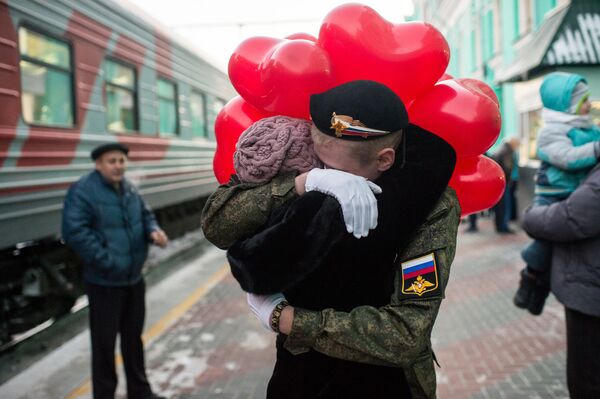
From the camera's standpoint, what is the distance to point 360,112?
133 cm

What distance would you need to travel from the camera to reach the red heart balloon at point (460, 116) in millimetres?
1584

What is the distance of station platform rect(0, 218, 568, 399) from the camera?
381cm

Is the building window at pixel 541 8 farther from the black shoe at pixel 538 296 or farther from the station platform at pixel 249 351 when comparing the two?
the black shoe at pixel 538 296

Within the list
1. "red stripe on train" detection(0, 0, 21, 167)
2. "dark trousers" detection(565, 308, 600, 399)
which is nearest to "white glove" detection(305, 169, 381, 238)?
"dark trousers" detection(565, 308, 600, 399)

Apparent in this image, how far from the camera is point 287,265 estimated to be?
140 centimetres

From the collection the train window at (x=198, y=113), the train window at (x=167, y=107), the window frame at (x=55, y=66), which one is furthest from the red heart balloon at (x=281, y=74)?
the train window at (x=198, y=113)

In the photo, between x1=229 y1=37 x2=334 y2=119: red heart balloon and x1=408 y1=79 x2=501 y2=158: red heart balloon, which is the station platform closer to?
x1=408 y1=79 x2=501 y2=158: red heart balloon

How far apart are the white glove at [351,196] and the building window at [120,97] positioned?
5.84 m

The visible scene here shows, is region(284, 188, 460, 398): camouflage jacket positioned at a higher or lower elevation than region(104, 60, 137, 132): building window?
lower

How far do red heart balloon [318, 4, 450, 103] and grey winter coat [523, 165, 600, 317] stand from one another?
4.12 ft

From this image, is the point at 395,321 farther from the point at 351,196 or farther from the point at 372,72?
the point at 372,72

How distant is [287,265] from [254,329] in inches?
152

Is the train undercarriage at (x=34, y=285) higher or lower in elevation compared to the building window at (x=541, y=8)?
lower

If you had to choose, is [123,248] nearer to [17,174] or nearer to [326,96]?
[17,174]
